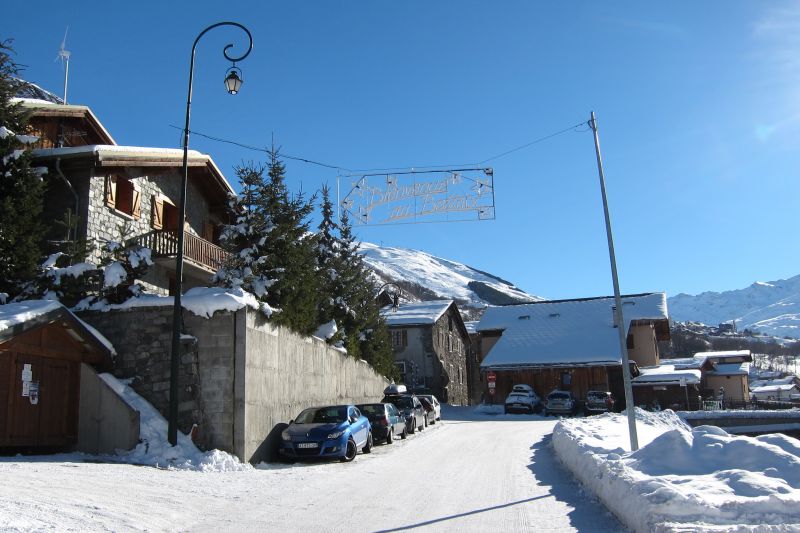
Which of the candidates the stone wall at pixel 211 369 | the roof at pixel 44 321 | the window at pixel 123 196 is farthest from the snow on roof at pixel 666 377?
the roof at pixel 44 321

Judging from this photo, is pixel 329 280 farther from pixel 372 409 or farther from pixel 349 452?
pixel 349 452

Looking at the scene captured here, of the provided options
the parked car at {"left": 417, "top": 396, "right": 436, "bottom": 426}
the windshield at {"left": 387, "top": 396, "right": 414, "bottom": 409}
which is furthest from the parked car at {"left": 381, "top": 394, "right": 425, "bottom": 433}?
the parked car at {"left": 417, "top": 396, "right": 436, "bottom": 426}

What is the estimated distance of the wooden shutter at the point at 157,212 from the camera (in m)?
24.3

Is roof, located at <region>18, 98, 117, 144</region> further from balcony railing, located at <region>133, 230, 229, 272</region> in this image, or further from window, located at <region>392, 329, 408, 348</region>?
window, located at <region>392, 329, 408, 348</region>

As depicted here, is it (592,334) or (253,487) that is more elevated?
(592,334)

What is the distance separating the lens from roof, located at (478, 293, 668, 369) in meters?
47.5

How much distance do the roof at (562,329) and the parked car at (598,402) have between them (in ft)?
16.0

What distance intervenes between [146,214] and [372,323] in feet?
44.2

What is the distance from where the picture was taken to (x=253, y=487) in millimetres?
12156

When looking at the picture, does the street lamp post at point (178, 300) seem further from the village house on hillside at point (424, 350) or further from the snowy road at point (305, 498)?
the village house on hillside at point (424, 350)

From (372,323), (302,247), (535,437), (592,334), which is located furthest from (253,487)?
(592,334)

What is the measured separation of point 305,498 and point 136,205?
15.6 metres

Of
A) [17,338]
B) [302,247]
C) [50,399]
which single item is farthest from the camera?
Answer: [302,247]

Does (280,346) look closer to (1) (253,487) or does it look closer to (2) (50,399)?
(2) (50,399)
